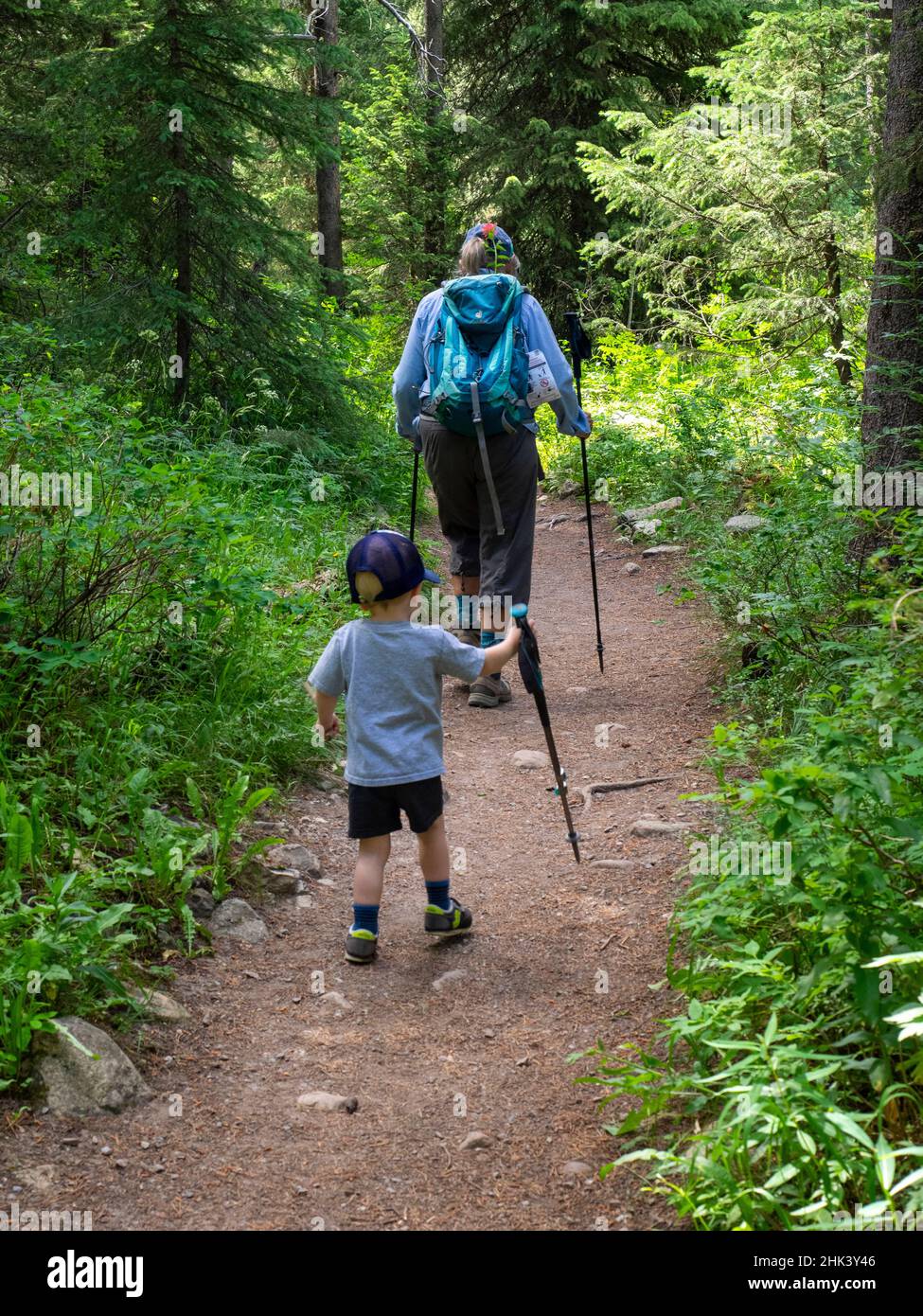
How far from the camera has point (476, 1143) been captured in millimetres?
3268

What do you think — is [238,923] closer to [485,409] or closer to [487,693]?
[487,693]

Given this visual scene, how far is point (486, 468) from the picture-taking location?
21.1 feet

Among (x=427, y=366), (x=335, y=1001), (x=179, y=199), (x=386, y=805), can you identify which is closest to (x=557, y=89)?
(x=179, y=199)

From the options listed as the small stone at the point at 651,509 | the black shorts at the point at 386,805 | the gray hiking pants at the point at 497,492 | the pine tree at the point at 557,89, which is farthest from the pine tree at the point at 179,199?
the pine tree at the point at 557,89

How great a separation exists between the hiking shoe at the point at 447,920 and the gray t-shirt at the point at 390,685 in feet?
1.95

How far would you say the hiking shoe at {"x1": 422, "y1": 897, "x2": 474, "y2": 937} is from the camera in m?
4.49

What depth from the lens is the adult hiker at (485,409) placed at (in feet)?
20.4

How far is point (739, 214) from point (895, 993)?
9.91 m

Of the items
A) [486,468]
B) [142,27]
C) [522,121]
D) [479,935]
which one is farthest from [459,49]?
[479,935]

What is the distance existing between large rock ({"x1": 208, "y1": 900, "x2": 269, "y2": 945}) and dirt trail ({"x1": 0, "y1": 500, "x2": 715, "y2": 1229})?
57mm

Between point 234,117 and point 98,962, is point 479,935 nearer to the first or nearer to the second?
point 98,962

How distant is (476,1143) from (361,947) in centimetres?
121

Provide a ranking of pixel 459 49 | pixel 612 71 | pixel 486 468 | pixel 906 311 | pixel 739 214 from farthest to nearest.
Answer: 1. pixel 459 49
2. pixel 612 71
3. pixel 739 214
4. pixel 486 468
5. pixel 906 311

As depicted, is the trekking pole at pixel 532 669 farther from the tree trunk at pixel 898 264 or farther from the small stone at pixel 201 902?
the tree trunk at pixel 898 264
